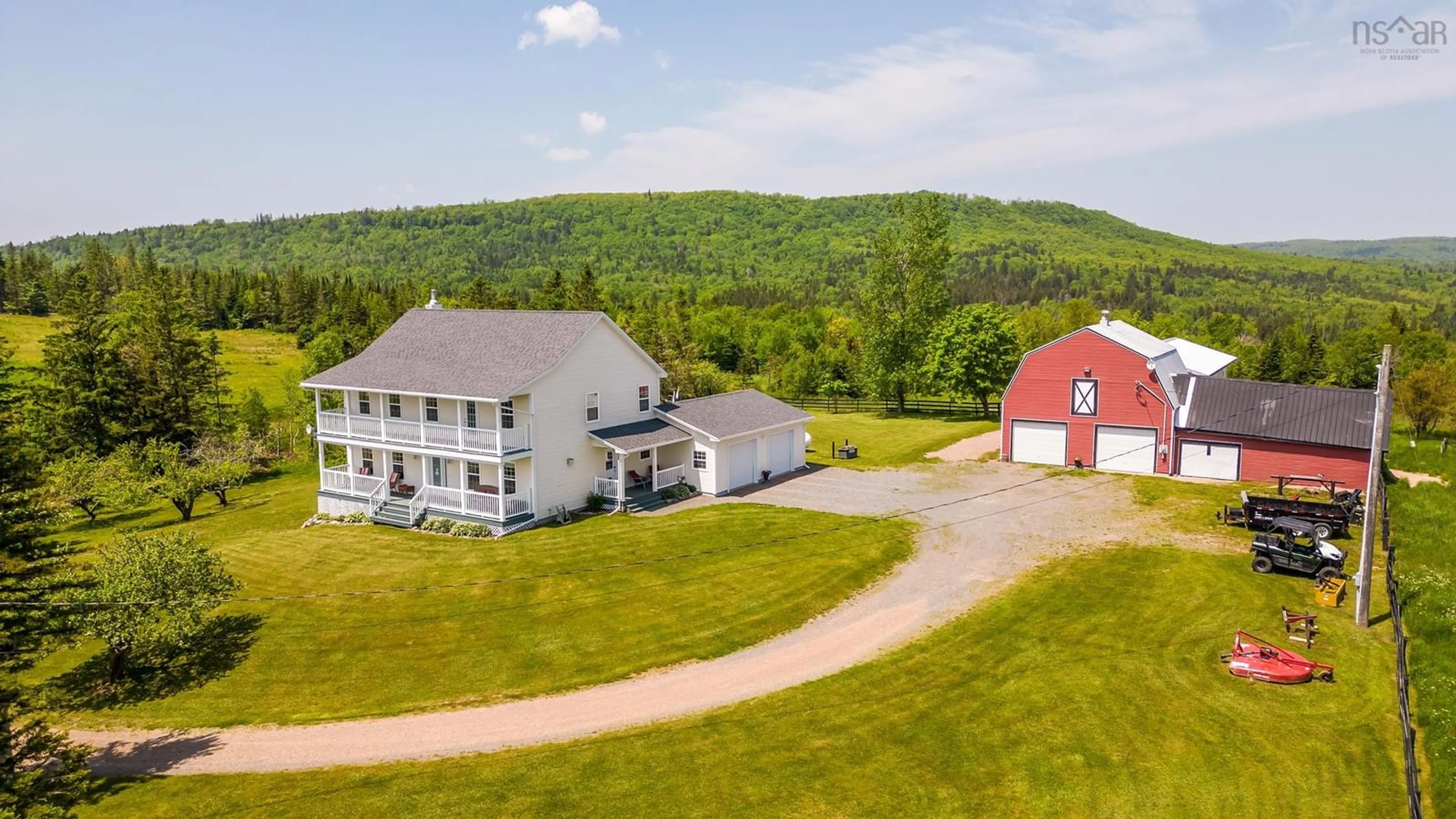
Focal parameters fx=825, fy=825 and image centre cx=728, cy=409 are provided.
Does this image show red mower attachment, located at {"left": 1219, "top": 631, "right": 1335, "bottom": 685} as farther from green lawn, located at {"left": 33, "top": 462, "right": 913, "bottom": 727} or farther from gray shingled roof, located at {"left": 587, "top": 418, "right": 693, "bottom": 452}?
gray shingled roof, located at {"left": 587, "top": 418, "right": 693, "bottom": 452}

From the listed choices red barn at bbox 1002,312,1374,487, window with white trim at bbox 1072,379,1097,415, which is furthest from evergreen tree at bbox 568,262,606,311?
window with white trim at bbox 1072,379,1097,415

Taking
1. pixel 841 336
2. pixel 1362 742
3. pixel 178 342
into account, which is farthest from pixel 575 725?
pixel 841 336

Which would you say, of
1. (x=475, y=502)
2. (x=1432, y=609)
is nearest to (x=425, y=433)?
(x=475, y=502)

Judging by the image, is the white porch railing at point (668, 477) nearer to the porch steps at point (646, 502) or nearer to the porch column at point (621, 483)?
the porch steps at point (646, 502)

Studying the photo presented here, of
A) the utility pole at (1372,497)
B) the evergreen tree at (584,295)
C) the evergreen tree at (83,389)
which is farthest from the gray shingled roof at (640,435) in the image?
the evergreen tree at (584,295)

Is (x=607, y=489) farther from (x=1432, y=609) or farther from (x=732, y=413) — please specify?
(x=1432, y=609)
